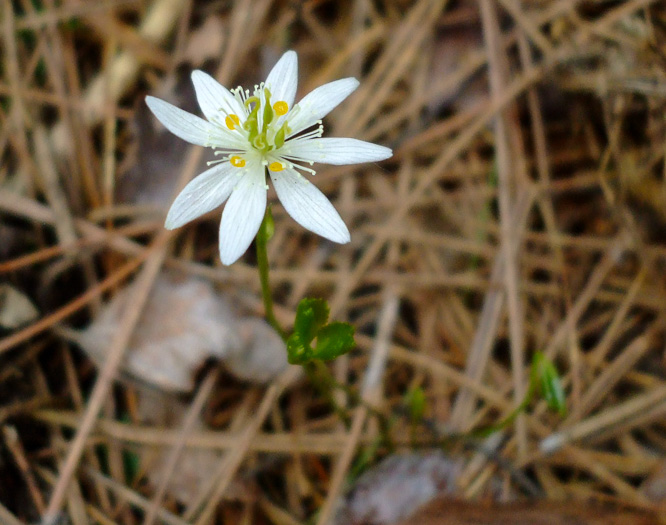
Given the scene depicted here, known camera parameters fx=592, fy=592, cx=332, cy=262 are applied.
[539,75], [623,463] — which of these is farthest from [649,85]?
[623,463]

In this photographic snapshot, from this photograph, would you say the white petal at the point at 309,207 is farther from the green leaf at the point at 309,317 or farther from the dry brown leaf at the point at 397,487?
the dry brown leaf at the point at 397,487

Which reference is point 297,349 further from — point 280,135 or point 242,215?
point 280,135

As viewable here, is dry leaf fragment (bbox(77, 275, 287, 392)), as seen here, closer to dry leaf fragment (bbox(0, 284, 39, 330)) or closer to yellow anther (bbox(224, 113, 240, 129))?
dry leaf fragment (bbox(0, 284, 39, 330))

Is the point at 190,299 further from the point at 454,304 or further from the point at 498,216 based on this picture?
the point at 498,216

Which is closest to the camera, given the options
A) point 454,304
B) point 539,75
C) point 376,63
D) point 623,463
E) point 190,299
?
point 623,463

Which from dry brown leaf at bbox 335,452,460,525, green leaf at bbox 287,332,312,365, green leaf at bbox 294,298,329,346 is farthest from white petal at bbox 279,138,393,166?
dry brown leaf at bbox 335,452,460,525

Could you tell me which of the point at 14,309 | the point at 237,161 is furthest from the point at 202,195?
the point at 14,309
